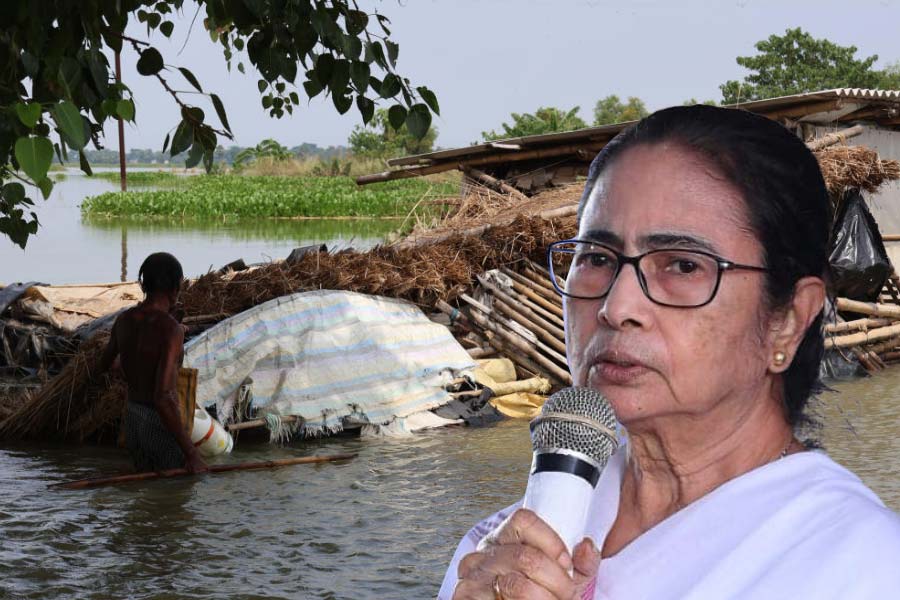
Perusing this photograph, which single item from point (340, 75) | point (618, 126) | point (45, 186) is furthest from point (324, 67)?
point (618, 126)

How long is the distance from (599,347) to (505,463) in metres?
6.78

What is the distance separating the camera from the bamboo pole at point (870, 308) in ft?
38.8

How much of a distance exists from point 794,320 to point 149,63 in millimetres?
2588

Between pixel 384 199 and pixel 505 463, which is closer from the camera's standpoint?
pixel 505 463

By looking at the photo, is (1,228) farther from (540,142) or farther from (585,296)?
(540,142)

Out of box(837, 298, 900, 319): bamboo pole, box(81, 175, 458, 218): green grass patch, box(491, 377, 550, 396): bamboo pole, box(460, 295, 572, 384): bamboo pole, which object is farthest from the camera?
box(81, 175, 458, 218): green grass patch

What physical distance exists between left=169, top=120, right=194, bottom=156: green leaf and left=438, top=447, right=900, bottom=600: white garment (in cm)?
232

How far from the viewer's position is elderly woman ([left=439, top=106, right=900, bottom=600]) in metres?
1.33

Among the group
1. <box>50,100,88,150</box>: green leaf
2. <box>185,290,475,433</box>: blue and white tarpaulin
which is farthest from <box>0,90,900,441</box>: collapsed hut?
<box>50,100,88,150</box>: green leaf

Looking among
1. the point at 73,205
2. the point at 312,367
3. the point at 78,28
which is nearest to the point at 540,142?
the point at 312,367

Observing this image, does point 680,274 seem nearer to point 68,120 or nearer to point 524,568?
point 524,568

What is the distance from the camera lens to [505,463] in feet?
26.8

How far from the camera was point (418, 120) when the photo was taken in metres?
3.76

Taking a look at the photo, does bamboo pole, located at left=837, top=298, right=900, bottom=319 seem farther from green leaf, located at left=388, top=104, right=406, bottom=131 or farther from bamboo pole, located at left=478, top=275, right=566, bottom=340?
green leaf, located at left=388, top=104, right=406, bottom=131
